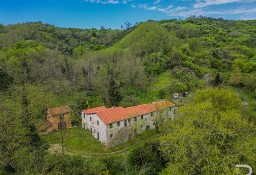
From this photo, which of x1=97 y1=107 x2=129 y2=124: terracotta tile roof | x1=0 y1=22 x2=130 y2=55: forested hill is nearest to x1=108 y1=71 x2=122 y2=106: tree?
x1=97 y1=107 x2=129 y2=124: terracotta tile roof

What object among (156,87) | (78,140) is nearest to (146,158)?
(78,140)

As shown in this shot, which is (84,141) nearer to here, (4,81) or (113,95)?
(113,95)

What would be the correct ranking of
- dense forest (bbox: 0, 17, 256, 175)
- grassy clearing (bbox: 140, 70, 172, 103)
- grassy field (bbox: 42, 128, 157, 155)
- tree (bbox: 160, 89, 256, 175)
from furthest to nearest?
grassy clearing (bbox: 140, 70, 172, 103), grassy field (bbox: 42, 128, 157, 155), dense forest (bbox: 0, 17, 256, 175), tree (bbox: 160, 89, 256, 175)

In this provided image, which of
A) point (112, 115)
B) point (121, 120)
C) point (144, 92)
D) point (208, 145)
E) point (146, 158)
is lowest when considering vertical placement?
point (146, 158)

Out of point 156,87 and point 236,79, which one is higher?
point 236,79

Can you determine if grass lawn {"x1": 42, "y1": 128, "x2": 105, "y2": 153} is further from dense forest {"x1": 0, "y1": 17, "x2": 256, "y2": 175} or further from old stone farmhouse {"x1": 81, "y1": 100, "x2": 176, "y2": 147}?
dense forest {"x1": 0, "y1": 17, "x2": 256, "y2": 175}

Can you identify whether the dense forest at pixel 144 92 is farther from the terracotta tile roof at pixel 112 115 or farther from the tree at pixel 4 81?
the terracotta tile roof at pixel 112 115
